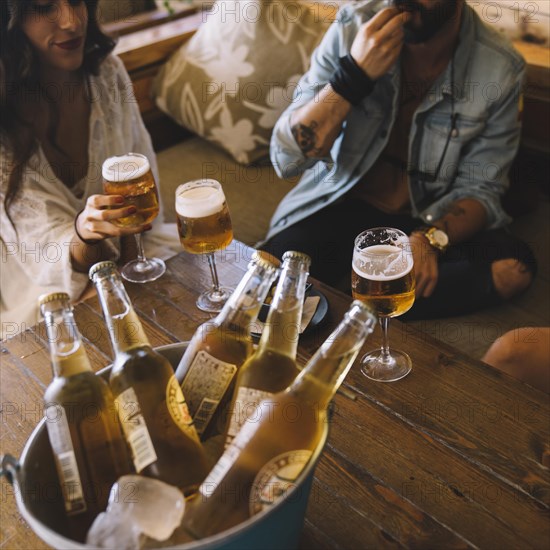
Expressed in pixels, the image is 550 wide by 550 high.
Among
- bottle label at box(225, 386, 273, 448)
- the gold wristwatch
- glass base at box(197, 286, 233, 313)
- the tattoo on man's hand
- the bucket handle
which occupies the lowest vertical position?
the gold wristwatch

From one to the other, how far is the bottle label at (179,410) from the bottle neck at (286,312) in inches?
3.8

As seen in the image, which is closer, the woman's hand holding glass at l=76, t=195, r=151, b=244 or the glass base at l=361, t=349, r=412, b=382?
the glass base at l=361, t=349, r=412, b=382

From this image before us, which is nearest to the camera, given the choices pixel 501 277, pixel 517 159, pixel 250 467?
pixel 250 467

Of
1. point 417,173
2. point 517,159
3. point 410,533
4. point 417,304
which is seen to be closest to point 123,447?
point 410,533

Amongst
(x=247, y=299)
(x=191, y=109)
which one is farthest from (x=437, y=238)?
(x=191, y=109)

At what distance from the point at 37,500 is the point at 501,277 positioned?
1.34m

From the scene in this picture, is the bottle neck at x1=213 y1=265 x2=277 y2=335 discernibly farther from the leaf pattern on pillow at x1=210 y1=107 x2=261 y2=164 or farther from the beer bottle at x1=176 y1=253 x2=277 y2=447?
the leaf pattern on pillow at x1=210 y1=107 x2=261 y2=164

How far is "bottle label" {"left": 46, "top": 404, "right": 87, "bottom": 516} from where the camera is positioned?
64cm

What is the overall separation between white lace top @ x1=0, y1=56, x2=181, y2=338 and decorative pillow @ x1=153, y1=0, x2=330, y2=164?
1.60 feet

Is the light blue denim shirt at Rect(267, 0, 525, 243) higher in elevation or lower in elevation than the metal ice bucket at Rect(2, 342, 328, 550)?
lower

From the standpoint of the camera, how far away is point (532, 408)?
93cm

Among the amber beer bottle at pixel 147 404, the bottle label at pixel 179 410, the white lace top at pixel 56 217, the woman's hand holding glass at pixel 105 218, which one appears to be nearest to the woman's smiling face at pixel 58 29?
the white lace top at pixel 56 217

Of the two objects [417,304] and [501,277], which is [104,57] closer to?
[417,304]

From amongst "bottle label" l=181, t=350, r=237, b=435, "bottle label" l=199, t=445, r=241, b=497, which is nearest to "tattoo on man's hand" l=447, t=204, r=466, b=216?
"bottle label" l=181, t=350, r=237, b=435
